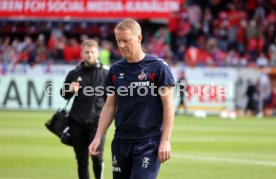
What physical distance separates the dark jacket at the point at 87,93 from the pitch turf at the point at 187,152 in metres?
2.07

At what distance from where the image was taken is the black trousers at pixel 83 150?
38.5 feet

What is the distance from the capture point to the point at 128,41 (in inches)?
306

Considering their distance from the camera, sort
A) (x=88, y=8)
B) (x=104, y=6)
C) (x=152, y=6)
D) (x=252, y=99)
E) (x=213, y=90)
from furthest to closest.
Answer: (x=88, y=8) → (x=104, y=6) → (x=152, y=6) → (x=252, y=99) → (x=213, y=90)

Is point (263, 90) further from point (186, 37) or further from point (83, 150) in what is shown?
point (83, 150)

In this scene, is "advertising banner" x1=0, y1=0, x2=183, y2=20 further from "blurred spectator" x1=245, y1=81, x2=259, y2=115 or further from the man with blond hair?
the man with blond hair

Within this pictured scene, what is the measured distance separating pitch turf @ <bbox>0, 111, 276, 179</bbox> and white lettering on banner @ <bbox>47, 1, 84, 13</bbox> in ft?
27.9

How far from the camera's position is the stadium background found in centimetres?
2384

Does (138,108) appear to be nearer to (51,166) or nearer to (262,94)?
(51,166)

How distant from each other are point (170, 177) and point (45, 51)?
80.1ft

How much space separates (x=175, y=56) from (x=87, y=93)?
25234mm

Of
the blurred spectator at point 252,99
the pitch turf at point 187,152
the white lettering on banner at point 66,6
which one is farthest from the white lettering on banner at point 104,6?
the pitch turf at point 187,152

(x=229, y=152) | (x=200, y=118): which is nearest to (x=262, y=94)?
(x=200, y=118)

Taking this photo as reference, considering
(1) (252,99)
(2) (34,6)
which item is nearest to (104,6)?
(2) (34,6)

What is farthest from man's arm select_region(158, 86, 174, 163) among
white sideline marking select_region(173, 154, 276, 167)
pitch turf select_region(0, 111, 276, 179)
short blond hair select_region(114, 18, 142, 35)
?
white sideline marking select_region(173, 154, 276, 167)
